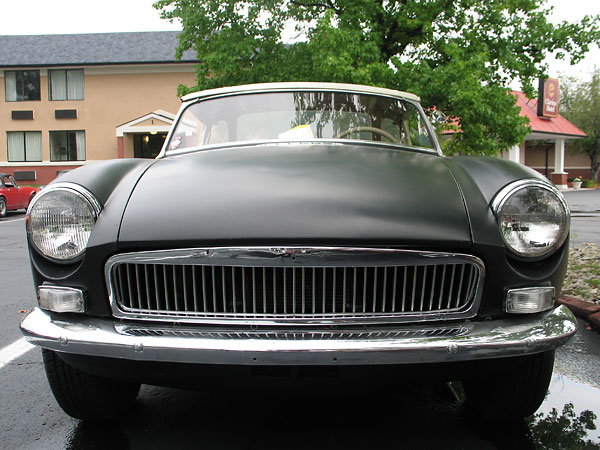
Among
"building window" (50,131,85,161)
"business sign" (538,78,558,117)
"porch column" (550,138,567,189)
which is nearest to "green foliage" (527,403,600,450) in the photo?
"building window" (50,131,85,161)

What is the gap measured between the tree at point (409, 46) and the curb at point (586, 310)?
774 centimetres

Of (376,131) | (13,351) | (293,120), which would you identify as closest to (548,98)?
(376,131)

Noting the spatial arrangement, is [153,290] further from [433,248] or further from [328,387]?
[433,248]

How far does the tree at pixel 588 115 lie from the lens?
36.0m

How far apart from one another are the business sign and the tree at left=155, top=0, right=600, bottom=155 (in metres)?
18.0

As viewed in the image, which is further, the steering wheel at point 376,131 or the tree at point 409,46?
the tree at point 409,46

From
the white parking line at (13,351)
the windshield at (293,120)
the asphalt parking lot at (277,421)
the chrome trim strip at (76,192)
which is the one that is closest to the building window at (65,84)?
the white parking line at (13,351)

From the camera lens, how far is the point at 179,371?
1.73 m

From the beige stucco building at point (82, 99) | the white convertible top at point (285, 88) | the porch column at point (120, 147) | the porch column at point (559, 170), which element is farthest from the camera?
the porch column at point (559, 170)

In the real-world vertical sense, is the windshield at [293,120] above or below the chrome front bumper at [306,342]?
above

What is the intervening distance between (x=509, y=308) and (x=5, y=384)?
8.09 feet

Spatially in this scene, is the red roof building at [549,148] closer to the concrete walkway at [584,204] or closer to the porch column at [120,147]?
the concrete walkway at [584,204]

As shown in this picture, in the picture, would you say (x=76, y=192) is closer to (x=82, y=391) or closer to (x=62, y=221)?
(x=62, y=221)

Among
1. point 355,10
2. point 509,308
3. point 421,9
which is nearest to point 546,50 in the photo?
point 421,9
